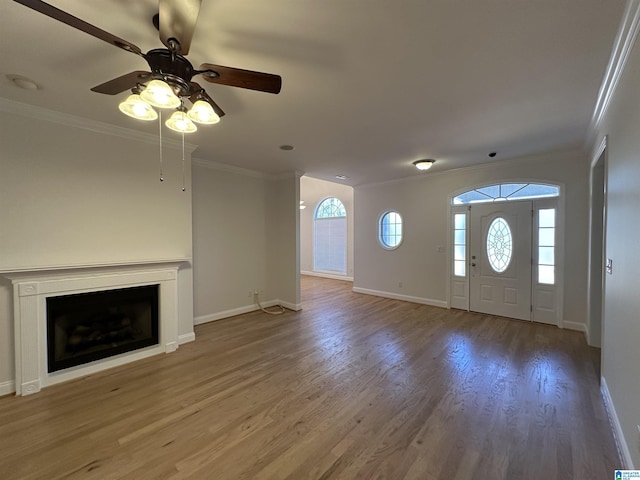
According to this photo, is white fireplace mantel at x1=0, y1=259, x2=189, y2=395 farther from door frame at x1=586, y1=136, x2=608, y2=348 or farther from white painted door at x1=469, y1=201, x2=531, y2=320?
door frame at x1=586, y1=136, x2=608, y2=348

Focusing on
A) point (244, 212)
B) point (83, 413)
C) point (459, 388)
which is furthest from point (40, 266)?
point (459, 388)

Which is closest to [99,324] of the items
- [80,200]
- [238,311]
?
[80,200]

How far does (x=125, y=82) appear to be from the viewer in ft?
5.40

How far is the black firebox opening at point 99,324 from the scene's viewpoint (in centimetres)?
274

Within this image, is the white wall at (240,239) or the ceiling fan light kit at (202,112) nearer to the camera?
Result: the ceiling fan light kit at (202,112)

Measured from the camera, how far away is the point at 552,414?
7.14 feet

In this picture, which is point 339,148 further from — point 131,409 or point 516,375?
point 131,409

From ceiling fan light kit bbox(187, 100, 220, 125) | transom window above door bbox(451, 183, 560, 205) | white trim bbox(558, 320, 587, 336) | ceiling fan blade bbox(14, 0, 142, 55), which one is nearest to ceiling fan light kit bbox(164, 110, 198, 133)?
ceiling fan light kit bbox(187, 100, 220, 125)

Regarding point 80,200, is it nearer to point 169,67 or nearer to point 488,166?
point 169,67

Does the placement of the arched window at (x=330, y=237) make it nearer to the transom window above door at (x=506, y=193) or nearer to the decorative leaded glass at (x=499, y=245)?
the transom window above door at (x=506, y=193)

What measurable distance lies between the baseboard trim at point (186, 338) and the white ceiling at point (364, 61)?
2.64m

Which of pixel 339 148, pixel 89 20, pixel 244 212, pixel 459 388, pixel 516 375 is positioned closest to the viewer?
pixel 89 20

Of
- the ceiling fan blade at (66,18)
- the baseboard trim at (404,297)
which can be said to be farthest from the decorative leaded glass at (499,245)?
the ceiling fan blade at (66,18)

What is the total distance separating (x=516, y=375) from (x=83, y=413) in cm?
399
